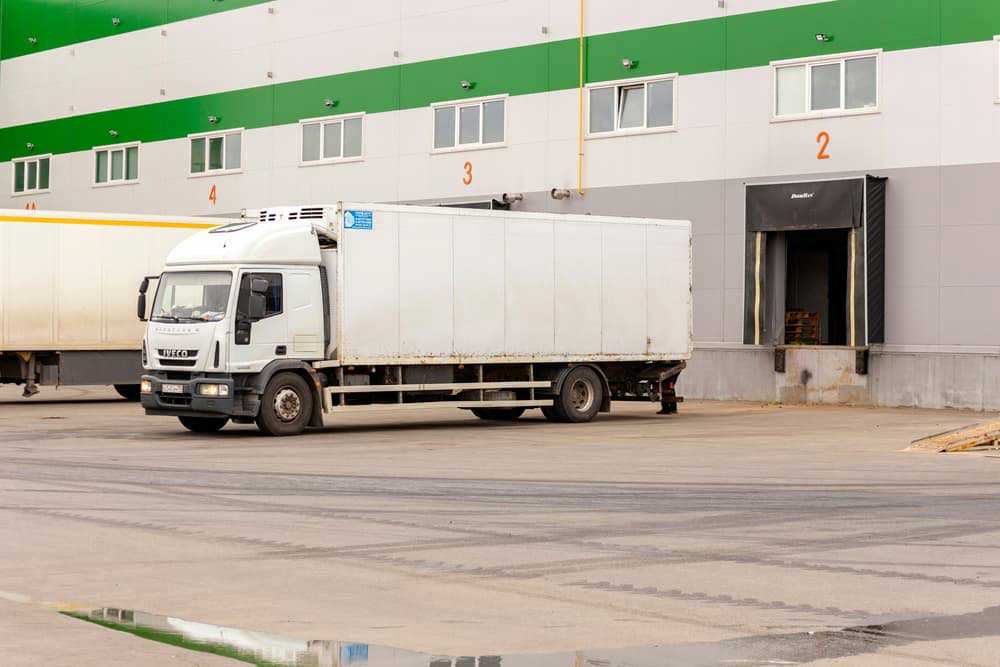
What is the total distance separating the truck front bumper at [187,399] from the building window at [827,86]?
14656 millimetres

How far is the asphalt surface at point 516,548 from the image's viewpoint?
7434 mm

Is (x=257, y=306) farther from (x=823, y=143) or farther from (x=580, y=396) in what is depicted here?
(x=823, y=143)

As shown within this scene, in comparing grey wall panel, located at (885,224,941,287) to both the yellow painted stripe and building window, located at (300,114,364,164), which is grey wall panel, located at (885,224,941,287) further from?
building window, located at (300,114,364,164)

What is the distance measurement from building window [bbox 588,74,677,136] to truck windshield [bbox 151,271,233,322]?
45.3ft

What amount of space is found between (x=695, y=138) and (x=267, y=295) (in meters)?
13.5

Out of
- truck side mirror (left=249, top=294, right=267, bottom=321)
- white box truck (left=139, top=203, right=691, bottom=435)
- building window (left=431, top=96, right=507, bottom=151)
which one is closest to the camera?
truck side mirror (left=249, top=294, right=267, bottom=321)

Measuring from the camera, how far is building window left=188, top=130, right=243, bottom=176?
42628 mm

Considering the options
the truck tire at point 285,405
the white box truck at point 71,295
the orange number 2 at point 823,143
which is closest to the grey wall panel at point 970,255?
the orange number 2 at point 823,143

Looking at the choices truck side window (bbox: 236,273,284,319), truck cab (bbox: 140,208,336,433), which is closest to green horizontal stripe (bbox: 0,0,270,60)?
truck cab (bbox: 140,208,336,433)

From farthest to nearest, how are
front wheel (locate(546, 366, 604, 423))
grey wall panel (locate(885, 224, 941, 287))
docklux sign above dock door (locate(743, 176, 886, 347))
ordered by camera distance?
1. docklux sign above dock door (locate(743, 176, 886, 347))
2. grey wall panel (locate(885, 224, 941, 287))
3. front wheel (locate(546, 366, 604, 423))

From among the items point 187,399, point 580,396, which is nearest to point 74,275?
point 187,399

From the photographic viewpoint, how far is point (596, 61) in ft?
112

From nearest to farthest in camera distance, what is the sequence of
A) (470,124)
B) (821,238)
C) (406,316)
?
(406,316)
(821,238)
(470,124)

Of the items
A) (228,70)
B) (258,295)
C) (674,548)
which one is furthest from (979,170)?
(228,70)
